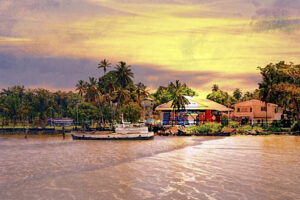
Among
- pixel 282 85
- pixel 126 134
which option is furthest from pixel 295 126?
pixel 126 134

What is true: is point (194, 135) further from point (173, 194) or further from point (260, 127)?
point (173, 194)

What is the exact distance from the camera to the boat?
73.1 metres

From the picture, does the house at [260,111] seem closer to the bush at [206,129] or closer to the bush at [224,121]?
the bush at [224,121]

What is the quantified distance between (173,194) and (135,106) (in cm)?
8703

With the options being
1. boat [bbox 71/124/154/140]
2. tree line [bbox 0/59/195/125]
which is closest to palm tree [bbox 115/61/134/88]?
tree line [bbox 0/59/195/125]

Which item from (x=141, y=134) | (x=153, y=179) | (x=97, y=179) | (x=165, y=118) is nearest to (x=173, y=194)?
(x=153, y=179)

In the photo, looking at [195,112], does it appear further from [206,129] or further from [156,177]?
[156,177]

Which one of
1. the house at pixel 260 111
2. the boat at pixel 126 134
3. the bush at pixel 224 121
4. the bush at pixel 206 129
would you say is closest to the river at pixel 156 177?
the boat at pixel 126 134

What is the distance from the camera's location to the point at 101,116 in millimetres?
111562

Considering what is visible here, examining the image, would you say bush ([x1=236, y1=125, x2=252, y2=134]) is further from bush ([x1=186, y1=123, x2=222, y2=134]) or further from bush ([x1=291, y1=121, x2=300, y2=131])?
bush ([x1=291, y1=121, x2=300, y2=131])

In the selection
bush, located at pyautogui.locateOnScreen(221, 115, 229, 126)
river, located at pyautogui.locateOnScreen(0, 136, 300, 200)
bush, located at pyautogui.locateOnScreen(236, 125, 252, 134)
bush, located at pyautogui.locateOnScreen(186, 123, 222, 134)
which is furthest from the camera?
bush, located at pyautogui.locateOnScreen(221, 115, 229, 126)

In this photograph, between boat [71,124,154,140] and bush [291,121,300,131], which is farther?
bush [291,121,300,131]

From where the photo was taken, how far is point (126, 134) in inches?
2879

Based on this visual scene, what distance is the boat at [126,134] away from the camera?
2876 inches
